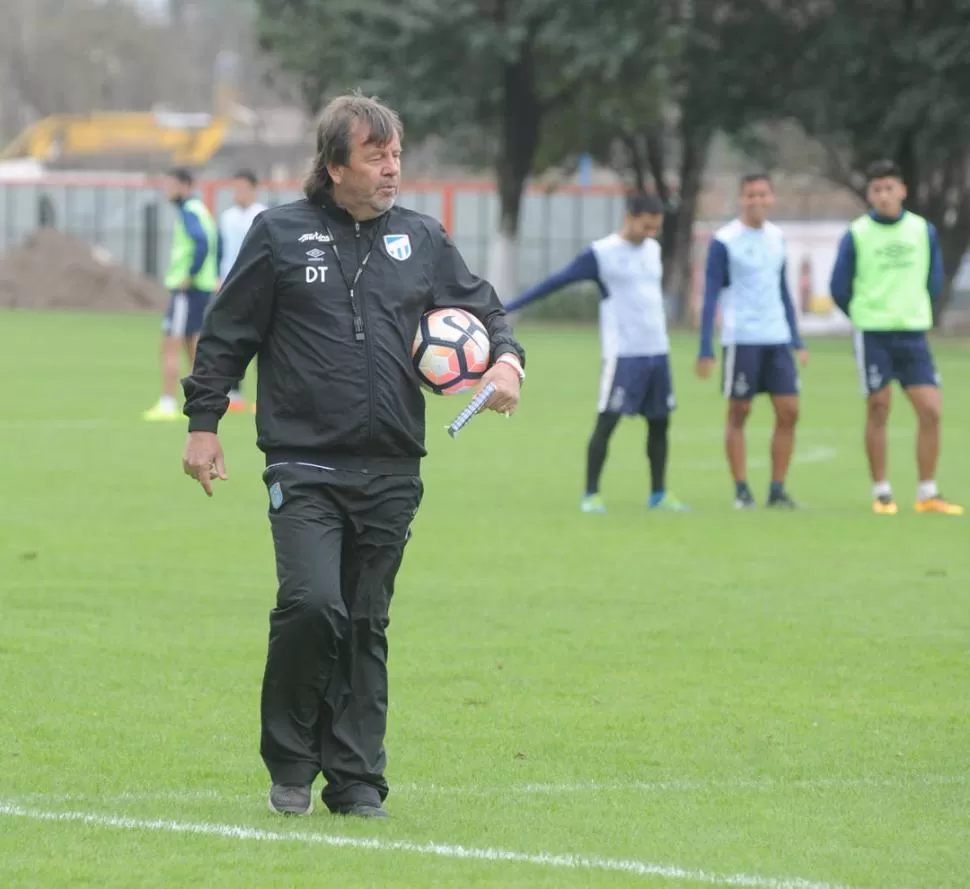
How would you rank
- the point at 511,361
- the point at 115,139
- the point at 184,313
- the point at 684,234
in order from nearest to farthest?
the point at 511,361 → the point at 184,313 → the point at 684,234 → the point at 115,139

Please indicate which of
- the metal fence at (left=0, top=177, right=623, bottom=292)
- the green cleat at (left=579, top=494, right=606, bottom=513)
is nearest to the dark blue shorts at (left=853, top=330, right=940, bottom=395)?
the green cleat at (left=579, top=494, right=606, bottom=513)

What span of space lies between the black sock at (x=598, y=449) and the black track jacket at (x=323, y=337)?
8.16 m

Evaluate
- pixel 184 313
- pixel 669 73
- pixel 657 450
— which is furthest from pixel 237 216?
pixel 669 73

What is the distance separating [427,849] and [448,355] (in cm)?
141

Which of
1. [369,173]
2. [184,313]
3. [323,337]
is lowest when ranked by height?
[184,313]

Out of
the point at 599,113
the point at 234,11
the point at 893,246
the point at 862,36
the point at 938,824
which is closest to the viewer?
the point at 938,824

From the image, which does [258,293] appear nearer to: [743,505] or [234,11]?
[743,505]

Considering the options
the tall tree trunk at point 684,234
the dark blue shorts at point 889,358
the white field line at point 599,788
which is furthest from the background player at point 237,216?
the tall tree trunk at point 684,234

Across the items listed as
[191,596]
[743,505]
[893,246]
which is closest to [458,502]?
[743,505]

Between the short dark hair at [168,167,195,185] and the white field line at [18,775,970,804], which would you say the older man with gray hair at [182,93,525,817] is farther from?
the short dark hair at [168,167,195,185]

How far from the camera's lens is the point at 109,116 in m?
101

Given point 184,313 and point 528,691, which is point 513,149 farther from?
point 528,691

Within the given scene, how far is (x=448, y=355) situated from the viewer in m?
6.47

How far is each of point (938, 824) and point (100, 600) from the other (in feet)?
17.0
